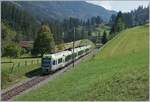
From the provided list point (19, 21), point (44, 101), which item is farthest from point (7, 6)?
point (44, 101)

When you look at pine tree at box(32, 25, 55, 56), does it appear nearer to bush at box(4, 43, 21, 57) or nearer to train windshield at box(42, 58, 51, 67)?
bush at box(4, 43, 21, 57)

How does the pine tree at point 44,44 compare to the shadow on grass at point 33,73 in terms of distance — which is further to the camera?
the pine tree at point 44,44

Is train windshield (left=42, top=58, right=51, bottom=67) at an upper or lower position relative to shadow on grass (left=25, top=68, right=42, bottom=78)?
upper

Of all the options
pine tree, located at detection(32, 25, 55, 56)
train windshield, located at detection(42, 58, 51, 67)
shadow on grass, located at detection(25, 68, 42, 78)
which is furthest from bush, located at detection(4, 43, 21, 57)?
train windshield, located at detection(42, 58, 51, 67)

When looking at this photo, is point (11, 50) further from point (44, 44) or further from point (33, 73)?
point (33, 73)

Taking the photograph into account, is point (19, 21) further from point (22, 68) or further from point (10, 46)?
point (22, 68)

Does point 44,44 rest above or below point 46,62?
below

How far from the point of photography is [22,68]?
50.9 metres

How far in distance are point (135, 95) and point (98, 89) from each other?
326 centimetres

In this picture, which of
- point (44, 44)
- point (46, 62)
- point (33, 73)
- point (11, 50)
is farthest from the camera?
point (44, 44)

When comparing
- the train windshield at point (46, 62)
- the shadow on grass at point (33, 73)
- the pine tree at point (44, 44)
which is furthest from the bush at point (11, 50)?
the train windshield at point (46, 62)

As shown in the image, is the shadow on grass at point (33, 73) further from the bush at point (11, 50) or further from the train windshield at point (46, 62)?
the bush at point (11, 50)

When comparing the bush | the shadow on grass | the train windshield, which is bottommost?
the bush

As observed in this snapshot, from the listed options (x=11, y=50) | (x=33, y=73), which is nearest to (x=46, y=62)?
(x=33, y=73)
